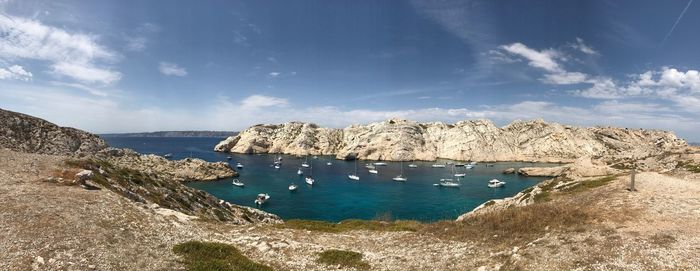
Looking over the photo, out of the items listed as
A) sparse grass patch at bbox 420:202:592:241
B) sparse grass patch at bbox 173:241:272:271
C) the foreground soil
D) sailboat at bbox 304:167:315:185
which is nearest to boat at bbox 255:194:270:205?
sailboat at bbox 304:167:315:185

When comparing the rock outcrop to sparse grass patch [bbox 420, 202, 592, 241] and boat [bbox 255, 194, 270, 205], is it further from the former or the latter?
sparse grass patch [bbox 420, 202, 592, 241]

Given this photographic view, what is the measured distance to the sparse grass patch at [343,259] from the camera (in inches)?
808

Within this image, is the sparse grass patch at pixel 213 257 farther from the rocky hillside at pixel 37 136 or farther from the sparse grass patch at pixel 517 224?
the rocky hillside at pixel 37 136

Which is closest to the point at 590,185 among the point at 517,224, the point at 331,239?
the point at 517,224

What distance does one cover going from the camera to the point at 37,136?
71.2m

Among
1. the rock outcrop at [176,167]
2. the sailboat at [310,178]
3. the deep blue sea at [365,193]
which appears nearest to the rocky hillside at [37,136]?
the rock outcrop at [176,167]

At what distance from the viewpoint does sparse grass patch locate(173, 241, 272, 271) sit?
1908 cm

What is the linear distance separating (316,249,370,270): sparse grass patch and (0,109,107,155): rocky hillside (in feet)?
211

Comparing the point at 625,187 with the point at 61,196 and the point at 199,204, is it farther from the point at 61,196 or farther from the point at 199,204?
the point at 199,204

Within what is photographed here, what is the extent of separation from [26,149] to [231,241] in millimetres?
63184

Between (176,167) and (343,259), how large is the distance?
422ft

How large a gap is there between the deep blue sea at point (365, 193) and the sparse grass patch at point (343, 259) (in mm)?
47107

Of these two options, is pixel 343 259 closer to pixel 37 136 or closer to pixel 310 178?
pixel 37 136

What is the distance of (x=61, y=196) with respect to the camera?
26.0 metres
